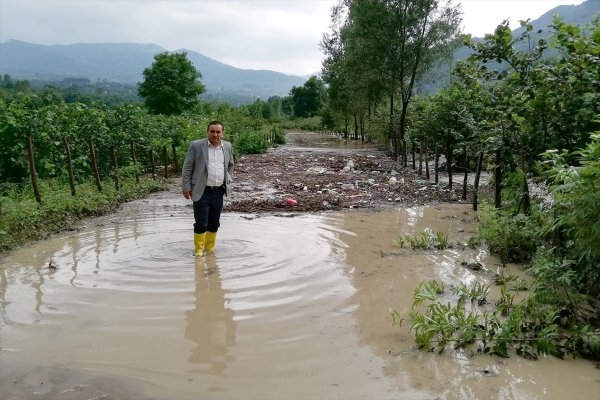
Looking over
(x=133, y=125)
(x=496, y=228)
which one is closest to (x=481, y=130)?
(x=496, y=228)

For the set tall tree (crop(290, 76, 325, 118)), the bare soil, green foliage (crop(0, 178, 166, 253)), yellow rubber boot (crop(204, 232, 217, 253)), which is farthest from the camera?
tall tree (crop(290, 76, 325, 118))

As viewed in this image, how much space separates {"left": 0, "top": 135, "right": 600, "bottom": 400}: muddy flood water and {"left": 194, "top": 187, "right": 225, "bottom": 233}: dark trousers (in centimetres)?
43

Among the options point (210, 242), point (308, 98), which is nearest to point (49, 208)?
point (210, 242)

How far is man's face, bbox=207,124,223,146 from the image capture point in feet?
21.4

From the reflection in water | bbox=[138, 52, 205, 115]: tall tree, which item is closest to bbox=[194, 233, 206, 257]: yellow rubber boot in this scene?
the reflection in water

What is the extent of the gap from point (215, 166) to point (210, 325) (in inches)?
110

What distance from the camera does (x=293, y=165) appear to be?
785 inches

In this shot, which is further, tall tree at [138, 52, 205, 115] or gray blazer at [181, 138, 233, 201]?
tall tree at [138, 52, 205, 115]

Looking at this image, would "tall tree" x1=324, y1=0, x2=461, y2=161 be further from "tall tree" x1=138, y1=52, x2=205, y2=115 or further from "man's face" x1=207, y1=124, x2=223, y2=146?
"tall tree" x1=138, y1=52, x2=205, y2=115

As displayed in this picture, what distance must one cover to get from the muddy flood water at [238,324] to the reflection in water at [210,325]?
0.02m

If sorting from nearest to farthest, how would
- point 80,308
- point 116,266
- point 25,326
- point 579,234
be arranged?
point 579,234, point 25,326, point 80,308, point 116,266

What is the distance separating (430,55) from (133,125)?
46.0 ft

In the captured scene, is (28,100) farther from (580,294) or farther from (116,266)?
(580,294)

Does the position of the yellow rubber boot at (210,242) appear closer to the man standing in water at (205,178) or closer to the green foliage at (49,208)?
the man standing in water at (205,178)
